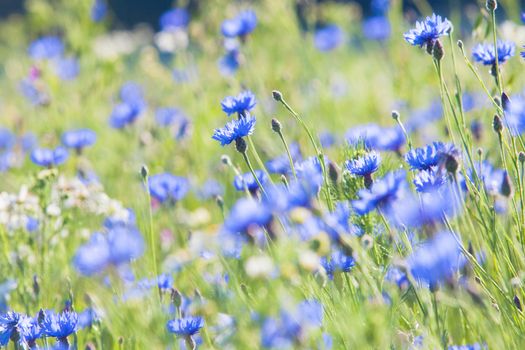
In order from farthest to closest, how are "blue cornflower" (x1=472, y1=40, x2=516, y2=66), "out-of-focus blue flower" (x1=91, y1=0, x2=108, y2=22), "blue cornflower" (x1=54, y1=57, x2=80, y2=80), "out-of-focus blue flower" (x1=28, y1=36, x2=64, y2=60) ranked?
"blue cornflower" (x1=54, y1=57, x2=80, y2=80) < "out-of-focus blue flower" (x1=28, y1=36, x2=64, y2=60) < "out-of-focus blue flower" (x1=91, y1=0, x2=108, y2=22) < "blue cornflower" (x1=472, y1=40, x2=516, y2=66)

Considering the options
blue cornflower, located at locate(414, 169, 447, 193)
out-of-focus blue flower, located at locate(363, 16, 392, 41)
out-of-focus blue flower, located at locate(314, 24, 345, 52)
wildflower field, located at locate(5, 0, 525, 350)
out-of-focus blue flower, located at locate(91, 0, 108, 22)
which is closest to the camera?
wildflower field, located at locate(5, 0, 525, 350)

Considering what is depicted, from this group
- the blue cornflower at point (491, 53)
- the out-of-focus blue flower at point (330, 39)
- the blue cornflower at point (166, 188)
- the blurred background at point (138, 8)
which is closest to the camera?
the blue cornflower at point (491, 53)

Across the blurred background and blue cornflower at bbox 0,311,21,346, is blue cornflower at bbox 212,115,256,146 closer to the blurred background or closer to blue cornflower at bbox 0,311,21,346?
blue cornflower at bbox 0,311,21,346

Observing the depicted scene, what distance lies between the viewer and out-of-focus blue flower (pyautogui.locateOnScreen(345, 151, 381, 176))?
3.86ft

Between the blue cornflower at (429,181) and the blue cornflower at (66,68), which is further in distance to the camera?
the blue cornflower at (66,68)

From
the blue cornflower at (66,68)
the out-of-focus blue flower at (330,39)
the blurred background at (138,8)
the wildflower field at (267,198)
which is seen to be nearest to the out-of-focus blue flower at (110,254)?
the wildflower field at (267,198)

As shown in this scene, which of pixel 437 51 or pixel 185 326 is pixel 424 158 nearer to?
pixel 437 51

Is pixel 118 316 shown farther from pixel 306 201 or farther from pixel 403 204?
pixel 403 204

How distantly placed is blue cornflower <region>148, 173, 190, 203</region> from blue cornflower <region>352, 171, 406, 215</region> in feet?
2.88

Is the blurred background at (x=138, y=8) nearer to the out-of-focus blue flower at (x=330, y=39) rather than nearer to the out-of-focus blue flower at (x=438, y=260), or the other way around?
the out-of-focus blue flower at (x=330, y=39)

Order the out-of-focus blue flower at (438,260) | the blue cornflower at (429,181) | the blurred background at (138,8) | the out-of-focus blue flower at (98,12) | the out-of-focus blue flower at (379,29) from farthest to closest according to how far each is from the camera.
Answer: the blurred background at (138,8)
the out-of-focus blue flower at (379,29)
the out-of-focus blue flower at (98,12)
the blue cornflower at (429,181)
the out-of-focus blue flower at (438,260)

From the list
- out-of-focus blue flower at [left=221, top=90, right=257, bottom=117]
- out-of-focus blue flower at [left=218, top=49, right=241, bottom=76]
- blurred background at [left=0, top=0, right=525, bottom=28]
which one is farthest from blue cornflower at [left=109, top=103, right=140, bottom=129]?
blurred background at [left=0, top=0, right=525, bottom=28]

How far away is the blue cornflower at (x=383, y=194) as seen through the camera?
3.40 ft

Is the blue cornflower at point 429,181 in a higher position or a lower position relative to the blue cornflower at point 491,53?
lower
